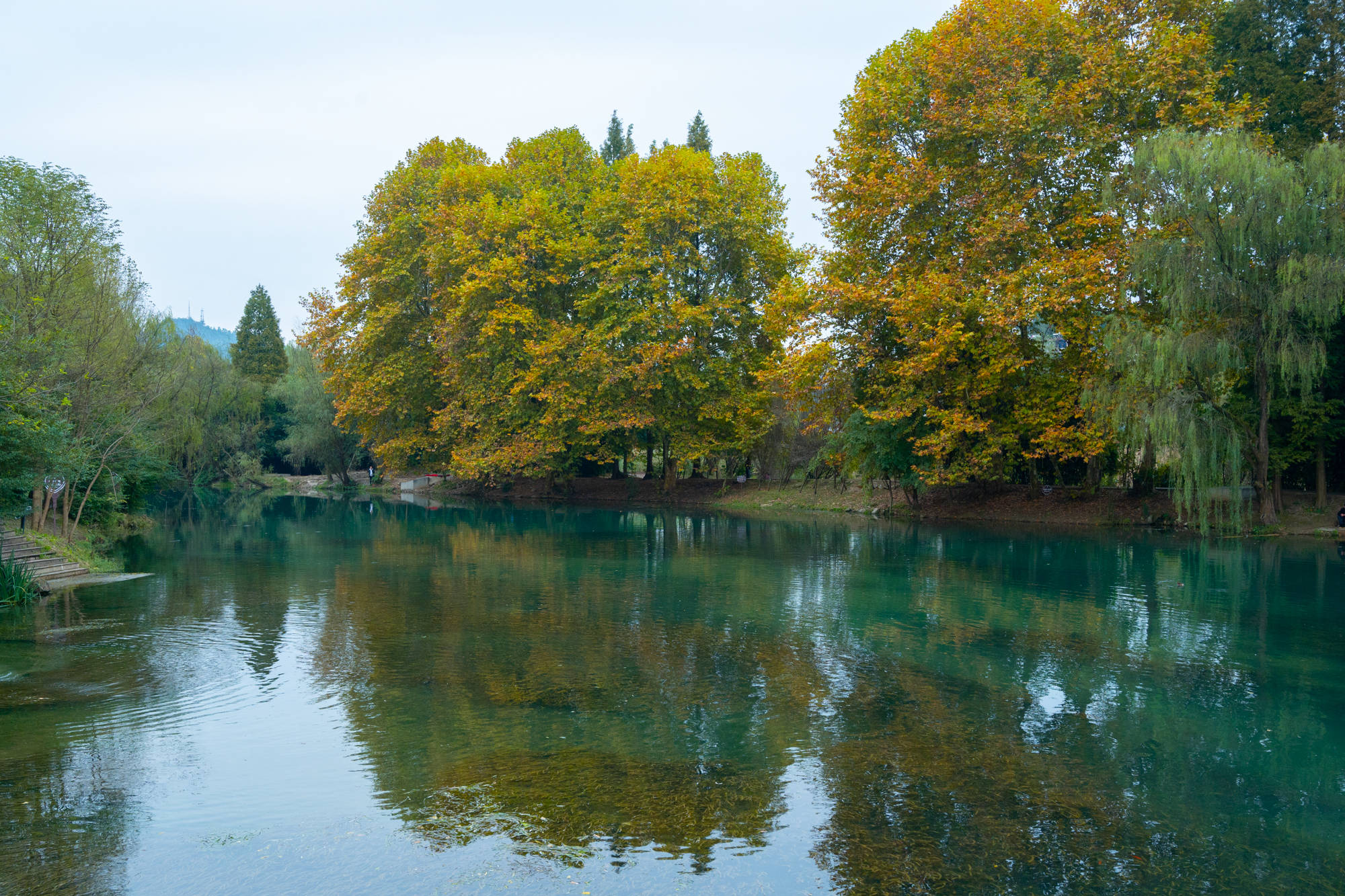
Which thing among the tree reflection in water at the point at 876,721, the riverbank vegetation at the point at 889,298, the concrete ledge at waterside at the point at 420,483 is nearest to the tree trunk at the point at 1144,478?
the riverbank vegetation at the point at 889,298

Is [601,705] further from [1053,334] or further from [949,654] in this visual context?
[1053,334]

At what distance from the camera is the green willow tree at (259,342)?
77.9 m

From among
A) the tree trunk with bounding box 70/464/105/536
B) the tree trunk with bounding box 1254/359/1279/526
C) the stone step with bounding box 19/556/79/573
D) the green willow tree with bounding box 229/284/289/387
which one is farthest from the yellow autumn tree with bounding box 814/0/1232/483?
the green willow tree with bounding box 229/284/289/387

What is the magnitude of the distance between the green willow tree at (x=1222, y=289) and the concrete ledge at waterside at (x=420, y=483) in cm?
4595

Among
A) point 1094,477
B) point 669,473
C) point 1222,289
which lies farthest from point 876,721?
point 669,473

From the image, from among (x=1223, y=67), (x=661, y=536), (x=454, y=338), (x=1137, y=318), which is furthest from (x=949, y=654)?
(x=454, y=338)

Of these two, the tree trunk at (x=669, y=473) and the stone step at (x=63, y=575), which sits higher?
the tree trunk at (x=669, y=473)

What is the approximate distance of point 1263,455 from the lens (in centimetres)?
2709

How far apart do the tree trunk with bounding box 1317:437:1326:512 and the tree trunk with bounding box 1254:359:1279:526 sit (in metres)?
1.42

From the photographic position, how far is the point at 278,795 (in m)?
6.94

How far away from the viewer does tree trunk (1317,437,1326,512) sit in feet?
92.5

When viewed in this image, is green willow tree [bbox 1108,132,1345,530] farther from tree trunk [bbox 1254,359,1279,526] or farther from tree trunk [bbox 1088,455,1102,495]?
tree trunk [bbox 1088,455,1102,495]

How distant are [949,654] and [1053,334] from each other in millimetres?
24583

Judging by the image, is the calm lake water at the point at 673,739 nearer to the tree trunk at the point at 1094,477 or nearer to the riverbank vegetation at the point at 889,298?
the riverbank vegetation at the point at 889,298
